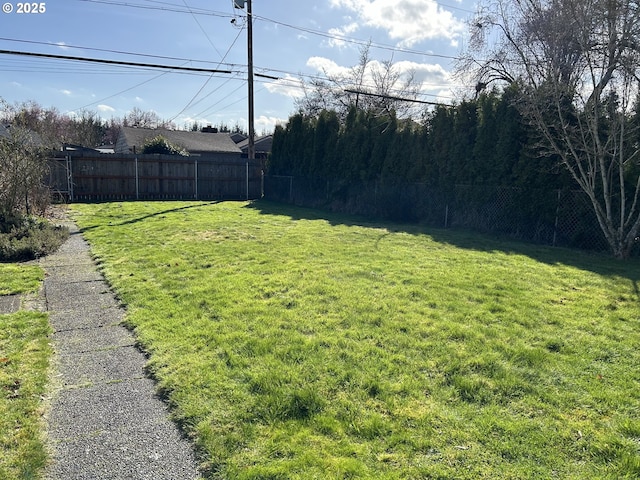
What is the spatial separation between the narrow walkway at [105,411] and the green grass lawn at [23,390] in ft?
0.26

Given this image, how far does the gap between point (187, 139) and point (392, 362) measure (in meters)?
31.9

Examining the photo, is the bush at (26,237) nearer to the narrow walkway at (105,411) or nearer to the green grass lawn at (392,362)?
the green grass lawn at (392,362)

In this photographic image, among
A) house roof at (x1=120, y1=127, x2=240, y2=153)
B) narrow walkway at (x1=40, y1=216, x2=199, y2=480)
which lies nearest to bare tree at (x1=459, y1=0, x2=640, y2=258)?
narrow walkway at (x1=40, y1=216, x2=199, y2=480)

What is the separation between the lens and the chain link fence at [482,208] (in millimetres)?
9219

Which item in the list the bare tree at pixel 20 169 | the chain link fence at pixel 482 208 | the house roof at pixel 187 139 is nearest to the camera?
the bare tree at pixel 20 169

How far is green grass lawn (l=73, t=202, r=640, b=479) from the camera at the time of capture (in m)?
2.25

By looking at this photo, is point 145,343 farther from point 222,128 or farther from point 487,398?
point 222,128

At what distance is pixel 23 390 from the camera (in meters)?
2.84

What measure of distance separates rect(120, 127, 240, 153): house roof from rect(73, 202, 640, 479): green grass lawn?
25548mm

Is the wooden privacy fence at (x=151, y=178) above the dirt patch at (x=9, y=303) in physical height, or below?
above

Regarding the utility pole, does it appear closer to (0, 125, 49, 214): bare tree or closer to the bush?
(0, 125, 49, 214): bare tree

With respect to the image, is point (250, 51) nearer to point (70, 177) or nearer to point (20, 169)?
point (70, 177)

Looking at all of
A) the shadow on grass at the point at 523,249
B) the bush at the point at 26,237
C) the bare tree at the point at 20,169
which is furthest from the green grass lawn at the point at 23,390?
the shadow on grass at the point at 523,249

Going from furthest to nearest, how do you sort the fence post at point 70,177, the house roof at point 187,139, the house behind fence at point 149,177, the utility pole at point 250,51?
the house roof at point 187,139, the utility pole at point 250,51, the house behind fence at point 149,177, the fence post at point 70,177
